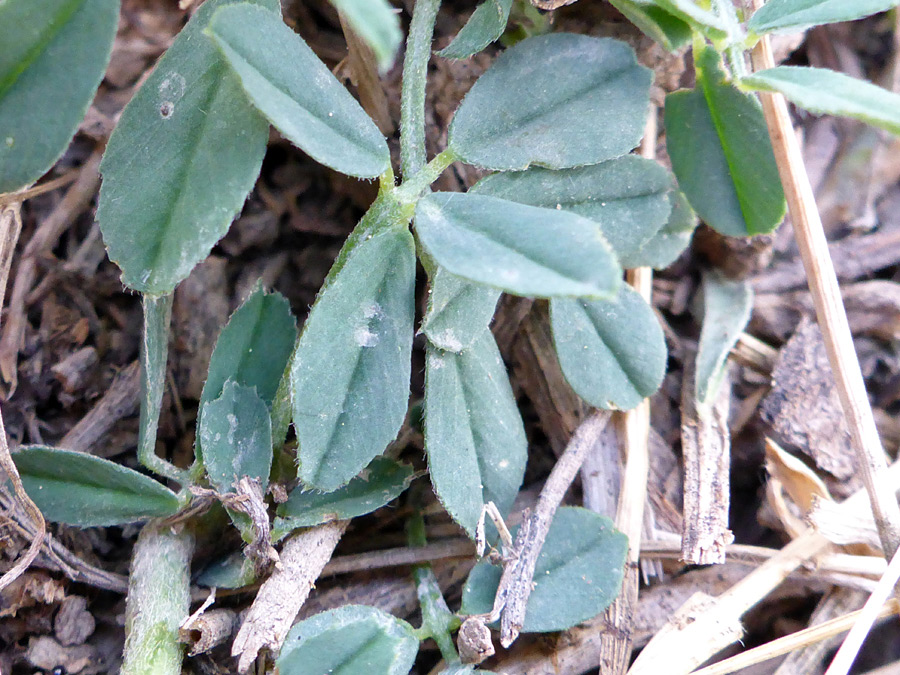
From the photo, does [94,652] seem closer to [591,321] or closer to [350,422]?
[350,422]

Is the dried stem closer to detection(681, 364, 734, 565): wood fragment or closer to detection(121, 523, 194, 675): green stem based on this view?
detection(681, 364, 734, 565): wood fragment

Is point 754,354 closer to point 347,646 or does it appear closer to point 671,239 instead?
point 671,239

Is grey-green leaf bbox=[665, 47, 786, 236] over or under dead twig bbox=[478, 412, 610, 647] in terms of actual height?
over

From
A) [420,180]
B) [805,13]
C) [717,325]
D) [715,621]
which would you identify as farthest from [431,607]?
[805,13]

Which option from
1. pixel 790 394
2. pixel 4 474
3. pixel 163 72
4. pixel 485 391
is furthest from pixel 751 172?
pixel 4 474

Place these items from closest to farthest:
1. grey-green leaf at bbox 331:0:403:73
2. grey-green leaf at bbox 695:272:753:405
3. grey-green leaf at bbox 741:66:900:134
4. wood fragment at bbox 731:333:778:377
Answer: grey-green leaf at bbox 331:0:403:73
grey-green leaf at bbox 741:66:900:134
grey-green leaf at bbox 695:272:753:405
wood fragment at bbox 731:333:778:377

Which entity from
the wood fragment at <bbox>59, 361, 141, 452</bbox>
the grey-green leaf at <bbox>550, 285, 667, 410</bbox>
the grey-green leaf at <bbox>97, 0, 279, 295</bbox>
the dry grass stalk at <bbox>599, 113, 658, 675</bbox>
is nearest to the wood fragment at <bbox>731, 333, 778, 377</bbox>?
the dry grass stalk at <bbox>599, 113, 658, 675</bbox>
